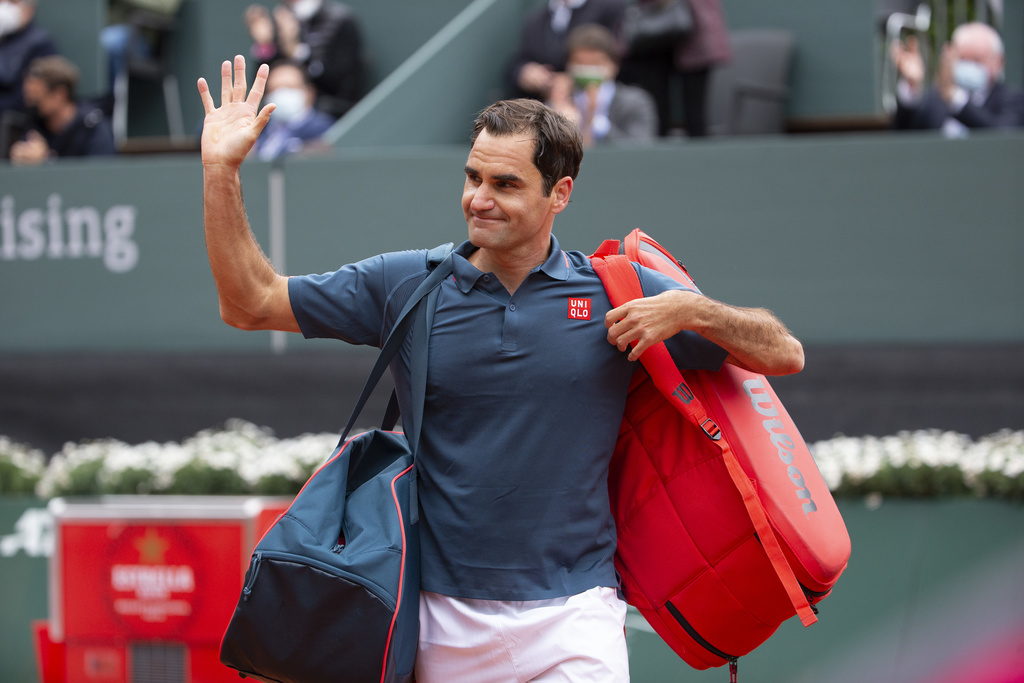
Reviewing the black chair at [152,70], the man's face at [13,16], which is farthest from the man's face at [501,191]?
the black chair at [152,70]

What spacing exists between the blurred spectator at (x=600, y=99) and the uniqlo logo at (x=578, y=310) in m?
4.64

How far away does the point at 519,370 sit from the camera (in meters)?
2.48

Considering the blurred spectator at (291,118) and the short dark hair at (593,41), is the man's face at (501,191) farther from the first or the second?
the blurred spectator at (291,118)

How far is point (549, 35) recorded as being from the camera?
8.18 m

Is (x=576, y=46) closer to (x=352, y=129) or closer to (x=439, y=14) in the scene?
(x=352, y=129)

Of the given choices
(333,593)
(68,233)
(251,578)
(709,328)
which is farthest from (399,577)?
(68,233)

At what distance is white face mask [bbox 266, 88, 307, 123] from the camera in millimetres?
8102

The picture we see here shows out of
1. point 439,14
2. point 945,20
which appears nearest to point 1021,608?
point 945,20

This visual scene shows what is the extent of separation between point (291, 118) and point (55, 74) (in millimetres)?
1940

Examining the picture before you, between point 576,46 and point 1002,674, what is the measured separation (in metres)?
4.47

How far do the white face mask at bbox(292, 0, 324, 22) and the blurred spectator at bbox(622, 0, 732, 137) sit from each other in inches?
113

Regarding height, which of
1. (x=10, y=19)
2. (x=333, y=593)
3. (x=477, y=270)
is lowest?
(x=333, y=593)

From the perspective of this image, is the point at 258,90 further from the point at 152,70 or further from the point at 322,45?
the point at 152,70

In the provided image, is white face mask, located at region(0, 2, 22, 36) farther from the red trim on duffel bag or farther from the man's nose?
the red trim on duffel bag
